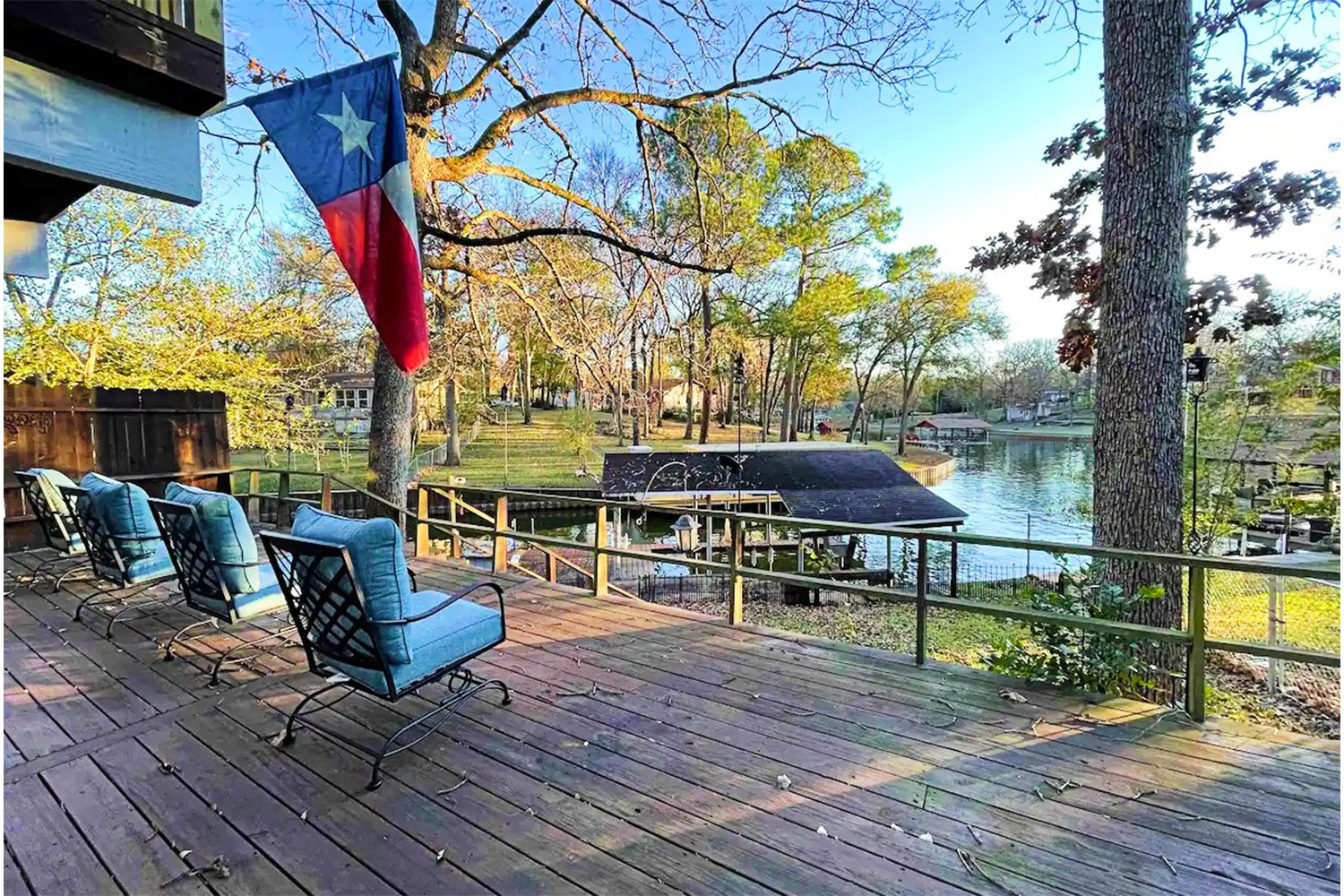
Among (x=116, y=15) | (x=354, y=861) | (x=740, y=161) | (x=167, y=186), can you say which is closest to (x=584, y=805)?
(x=354, y=861)

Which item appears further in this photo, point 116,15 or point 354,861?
point 116,15

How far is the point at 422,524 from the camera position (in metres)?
6.27

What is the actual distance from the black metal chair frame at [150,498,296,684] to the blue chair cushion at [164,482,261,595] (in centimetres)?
2

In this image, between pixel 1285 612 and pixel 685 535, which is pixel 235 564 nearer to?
pixel 1285 612

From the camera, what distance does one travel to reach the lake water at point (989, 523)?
16.1 metres

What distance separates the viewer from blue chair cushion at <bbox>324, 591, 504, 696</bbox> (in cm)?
258

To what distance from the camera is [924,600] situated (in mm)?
3467

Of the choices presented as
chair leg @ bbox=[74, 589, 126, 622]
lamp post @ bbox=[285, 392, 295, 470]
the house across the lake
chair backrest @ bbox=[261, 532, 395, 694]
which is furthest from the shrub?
lamp post @ bbox=[285, 392, 295, 470]

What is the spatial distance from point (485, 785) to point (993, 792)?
78.6 inches

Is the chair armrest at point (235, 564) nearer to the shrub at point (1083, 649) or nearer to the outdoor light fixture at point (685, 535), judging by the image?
the shrub at point (1083, 649)

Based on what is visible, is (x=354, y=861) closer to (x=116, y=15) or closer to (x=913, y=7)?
(x=116, y=15)

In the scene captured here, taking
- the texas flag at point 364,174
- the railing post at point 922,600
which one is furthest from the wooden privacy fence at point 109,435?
the railing post at point 922,600

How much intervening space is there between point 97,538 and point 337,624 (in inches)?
123

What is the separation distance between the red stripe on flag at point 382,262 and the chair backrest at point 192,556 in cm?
150
